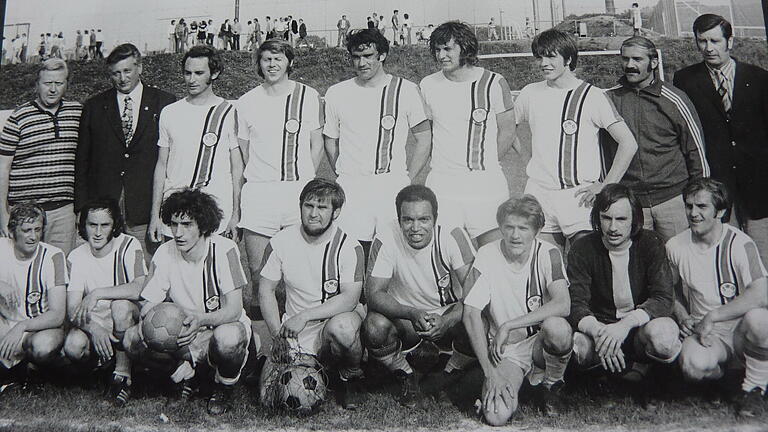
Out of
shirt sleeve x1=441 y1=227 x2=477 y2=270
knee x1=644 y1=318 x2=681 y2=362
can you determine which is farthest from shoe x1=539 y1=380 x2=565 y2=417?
shirt sleeve x1=441 y1=227 x2=477 y2=270

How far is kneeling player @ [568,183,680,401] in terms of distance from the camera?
3.09 m

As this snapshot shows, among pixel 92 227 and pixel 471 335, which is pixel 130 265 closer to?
pixel 92 227

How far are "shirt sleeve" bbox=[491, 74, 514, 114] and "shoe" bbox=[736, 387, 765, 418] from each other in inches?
78.7

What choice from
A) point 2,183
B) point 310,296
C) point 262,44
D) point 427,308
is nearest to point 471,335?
point 427,308

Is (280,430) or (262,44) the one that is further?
(262,44)

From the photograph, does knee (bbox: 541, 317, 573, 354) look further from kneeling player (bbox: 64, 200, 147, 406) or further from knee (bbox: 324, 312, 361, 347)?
kneeling player (bbox: 64, 200, 147, 406)

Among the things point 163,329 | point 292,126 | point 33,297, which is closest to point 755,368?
point 292,126

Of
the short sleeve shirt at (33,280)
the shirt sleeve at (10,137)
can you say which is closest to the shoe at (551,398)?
the short sleeve shirt at (33,280)

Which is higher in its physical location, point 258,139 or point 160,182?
point 258,139

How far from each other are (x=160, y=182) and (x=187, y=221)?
15.7 inches

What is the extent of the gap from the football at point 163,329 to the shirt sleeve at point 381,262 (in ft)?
3.70

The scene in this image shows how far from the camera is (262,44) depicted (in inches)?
150

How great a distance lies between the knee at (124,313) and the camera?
11.4 feet

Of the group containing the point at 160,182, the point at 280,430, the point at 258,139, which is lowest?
the point at 280,430
